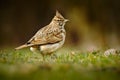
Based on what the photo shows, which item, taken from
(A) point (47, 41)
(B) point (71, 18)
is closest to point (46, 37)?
(A) point (47, 41)

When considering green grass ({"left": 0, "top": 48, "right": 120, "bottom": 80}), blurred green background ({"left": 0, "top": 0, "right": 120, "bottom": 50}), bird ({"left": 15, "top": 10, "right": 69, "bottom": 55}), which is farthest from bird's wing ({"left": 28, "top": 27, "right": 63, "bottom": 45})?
blurred green background ({"left": 0, "top": 0, "right": 120, "bottom": 50})

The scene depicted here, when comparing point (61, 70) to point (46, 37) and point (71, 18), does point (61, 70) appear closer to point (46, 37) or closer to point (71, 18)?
point (46, 37)

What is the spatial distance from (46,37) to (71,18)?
1229 cm

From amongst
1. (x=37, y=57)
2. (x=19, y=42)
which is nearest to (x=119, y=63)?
A: (x=37, y=57)

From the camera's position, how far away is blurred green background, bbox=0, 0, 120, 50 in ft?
90.8

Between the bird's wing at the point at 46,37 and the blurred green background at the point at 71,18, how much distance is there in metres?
11.2

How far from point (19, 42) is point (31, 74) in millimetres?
14375

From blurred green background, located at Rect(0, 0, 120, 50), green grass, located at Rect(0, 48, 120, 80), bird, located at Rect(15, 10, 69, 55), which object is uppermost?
blurred green background, located at Rect(0, 0, 120, 50)

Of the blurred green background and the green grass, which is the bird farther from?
the blurred green background

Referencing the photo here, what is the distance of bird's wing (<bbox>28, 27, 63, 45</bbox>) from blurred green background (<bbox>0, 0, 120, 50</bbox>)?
11199 mm

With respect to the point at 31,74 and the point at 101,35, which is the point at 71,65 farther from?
the point at 101,35

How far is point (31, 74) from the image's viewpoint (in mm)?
12250

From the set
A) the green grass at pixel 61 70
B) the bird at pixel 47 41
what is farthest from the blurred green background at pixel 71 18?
the green grass at pixel 61 70

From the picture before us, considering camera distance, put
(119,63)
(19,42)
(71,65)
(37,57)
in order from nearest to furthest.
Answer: (71,65), (119,63), (37,57), (19,42)
